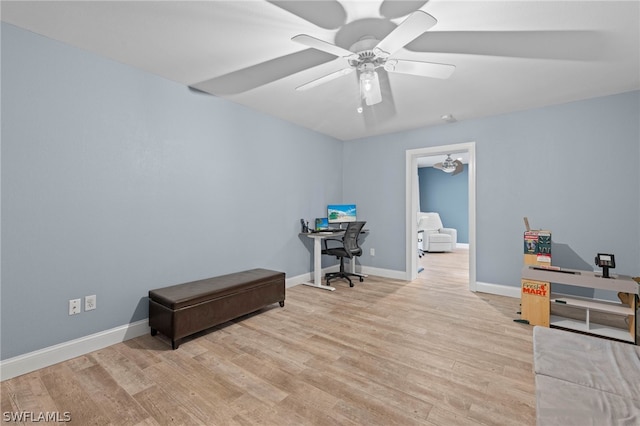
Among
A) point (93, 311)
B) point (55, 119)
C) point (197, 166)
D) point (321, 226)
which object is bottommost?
point (93, 311)

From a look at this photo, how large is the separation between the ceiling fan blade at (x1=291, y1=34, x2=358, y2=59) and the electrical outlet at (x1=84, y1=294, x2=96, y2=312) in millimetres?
2565

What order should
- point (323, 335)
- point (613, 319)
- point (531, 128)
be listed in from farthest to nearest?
point (531, 128)
point (613, 319)
point (323, 335)

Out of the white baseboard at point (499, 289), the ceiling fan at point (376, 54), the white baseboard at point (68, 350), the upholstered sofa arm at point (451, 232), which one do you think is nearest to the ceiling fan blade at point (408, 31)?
the ceiling fan at point (376, 54)

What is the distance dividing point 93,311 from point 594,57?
476 cm

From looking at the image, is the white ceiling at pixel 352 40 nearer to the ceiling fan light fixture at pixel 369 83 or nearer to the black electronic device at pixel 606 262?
the ceiling fan light fixture at pixel 369 83

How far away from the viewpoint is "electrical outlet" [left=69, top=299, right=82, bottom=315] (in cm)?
223

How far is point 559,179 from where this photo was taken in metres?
3.46

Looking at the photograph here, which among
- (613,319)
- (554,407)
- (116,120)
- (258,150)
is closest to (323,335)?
(554,407)

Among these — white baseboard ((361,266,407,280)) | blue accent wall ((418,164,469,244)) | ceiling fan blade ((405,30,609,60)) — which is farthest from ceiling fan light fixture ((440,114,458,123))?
blue accent wall ((418,164,469,244))

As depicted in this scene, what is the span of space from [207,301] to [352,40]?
2554 millimetres

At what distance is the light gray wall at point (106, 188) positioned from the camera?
2.01 m

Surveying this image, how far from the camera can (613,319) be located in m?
2.98

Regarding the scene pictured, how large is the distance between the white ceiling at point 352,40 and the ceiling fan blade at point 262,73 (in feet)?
0.05

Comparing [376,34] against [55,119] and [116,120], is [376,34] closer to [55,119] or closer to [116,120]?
[116,120]
